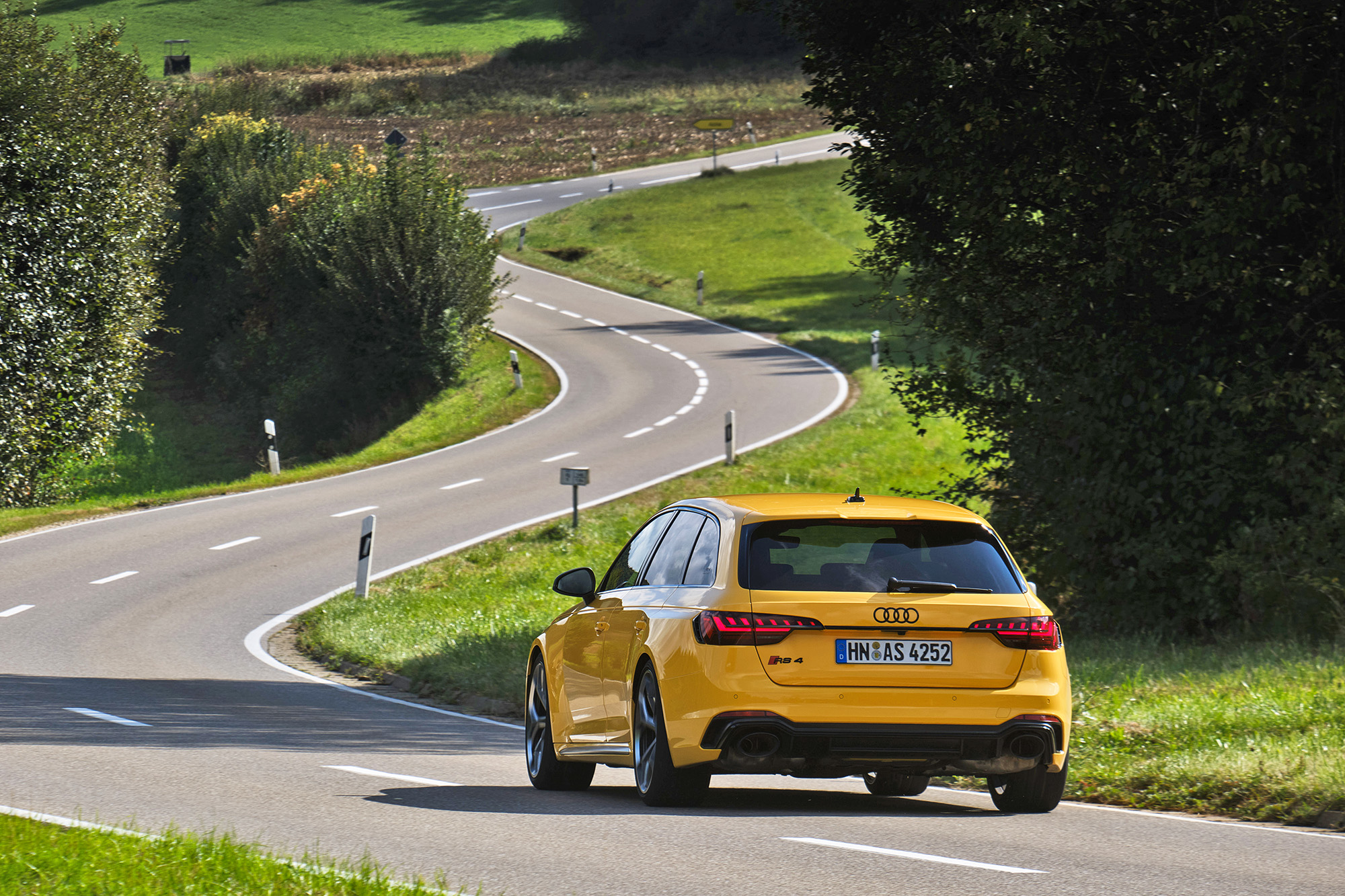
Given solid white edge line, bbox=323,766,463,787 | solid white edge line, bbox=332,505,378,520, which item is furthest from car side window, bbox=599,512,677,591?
solid white edge line, bbox=332,505,378,520

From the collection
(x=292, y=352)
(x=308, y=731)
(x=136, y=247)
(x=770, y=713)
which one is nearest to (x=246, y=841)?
(x=770, y=713)

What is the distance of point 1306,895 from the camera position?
5.93 metres

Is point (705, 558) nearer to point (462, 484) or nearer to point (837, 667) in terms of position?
point (837, 667)

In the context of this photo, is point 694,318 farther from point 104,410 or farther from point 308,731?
point 308,731

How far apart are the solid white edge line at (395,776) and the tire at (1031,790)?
3.15 metres

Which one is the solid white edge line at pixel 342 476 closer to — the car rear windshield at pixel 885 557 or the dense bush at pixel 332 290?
the dense bush at pixel 332 290

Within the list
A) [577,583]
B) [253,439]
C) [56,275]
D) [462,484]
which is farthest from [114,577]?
[253,439]

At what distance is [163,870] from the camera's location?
235 inches

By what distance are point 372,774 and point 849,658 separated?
3.82 metres

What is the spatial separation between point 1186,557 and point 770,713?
8489 millimetres

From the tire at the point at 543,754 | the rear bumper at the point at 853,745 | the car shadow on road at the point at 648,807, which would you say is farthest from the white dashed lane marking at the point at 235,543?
the rear bumper at the point at 853,745

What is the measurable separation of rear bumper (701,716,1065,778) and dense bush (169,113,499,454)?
32520 millimetres

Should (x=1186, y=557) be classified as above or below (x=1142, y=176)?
below

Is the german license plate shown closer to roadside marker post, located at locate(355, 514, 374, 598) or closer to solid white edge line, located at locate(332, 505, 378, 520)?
roadside marker post, located at locate(355, 514, 374, 598)
